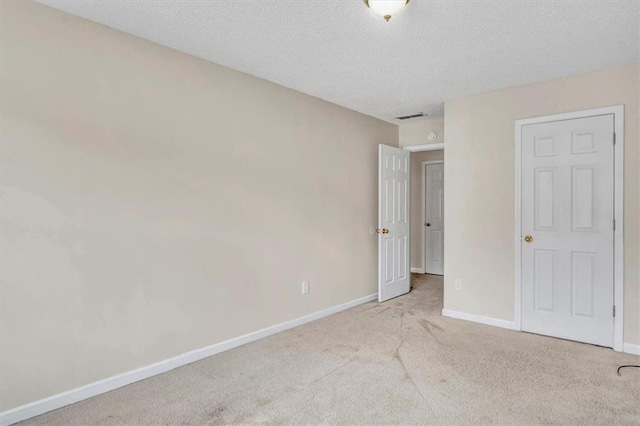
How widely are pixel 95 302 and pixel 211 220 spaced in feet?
3.28

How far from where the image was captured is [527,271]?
3.57 meters

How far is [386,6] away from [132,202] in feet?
6.84

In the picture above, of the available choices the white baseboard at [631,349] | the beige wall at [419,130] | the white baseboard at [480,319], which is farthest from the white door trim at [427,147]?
the white baseboard at [631,349]

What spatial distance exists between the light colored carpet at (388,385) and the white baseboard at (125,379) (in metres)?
0.05

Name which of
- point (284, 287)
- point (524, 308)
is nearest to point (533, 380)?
point (524, 308)

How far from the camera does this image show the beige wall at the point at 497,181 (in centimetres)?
304

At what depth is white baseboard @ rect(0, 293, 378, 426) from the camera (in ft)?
6.88

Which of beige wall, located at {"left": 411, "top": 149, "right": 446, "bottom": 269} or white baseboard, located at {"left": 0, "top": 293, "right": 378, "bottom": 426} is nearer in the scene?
white baseboard, located at {"left": 0, "top": 293, "right": 378, "bottom": 426}

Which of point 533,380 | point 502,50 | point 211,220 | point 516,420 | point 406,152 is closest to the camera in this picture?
point 516,420

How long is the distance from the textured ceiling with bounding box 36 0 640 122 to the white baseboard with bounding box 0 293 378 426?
238 cm

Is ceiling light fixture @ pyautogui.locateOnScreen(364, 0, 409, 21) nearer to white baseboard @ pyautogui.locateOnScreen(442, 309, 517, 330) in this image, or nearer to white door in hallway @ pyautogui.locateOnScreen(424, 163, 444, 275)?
white baseboard @ pyautogui.locateOnScreen(442, 309, 517, 330)

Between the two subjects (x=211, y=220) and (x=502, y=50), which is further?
(x=211, y=220)

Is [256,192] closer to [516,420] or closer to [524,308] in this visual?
[516,420]

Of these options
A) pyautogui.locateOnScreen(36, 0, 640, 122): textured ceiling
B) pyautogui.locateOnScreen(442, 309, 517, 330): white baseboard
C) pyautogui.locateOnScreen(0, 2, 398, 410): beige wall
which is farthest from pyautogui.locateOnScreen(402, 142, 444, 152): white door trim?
pyautogui.locateOnScreen(442, 309, 517, 330): white baseboard
